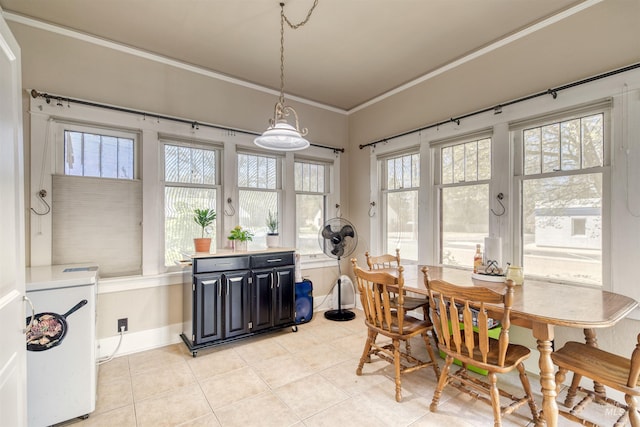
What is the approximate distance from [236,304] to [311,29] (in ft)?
8.38

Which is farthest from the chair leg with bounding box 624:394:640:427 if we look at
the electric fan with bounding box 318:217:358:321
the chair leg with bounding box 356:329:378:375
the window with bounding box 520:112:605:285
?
the electric fan with bounding box 318:217:358:321

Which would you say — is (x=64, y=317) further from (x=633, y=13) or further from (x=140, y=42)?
(x=633, y=13)

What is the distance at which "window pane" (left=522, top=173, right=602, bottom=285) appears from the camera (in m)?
2.23

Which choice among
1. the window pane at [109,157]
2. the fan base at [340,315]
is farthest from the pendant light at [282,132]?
the fan base at [340,315]

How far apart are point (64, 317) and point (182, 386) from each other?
94 cm

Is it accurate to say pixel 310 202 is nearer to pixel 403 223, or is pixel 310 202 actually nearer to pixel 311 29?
pixel 403 223

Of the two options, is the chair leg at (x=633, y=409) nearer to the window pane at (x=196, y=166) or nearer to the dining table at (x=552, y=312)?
the dining table at (x=552, y=312)

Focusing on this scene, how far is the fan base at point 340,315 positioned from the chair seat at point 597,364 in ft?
7.39

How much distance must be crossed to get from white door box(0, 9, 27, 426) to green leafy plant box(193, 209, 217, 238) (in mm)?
1730

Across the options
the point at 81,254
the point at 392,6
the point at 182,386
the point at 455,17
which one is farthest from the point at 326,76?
the point at 182,386

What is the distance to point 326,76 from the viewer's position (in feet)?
11.1

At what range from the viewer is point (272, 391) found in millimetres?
2186

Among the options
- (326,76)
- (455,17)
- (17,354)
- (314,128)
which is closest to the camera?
(17,354)

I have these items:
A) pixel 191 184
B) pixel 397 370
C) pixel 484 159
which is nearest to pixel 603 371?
pixel 397 370
